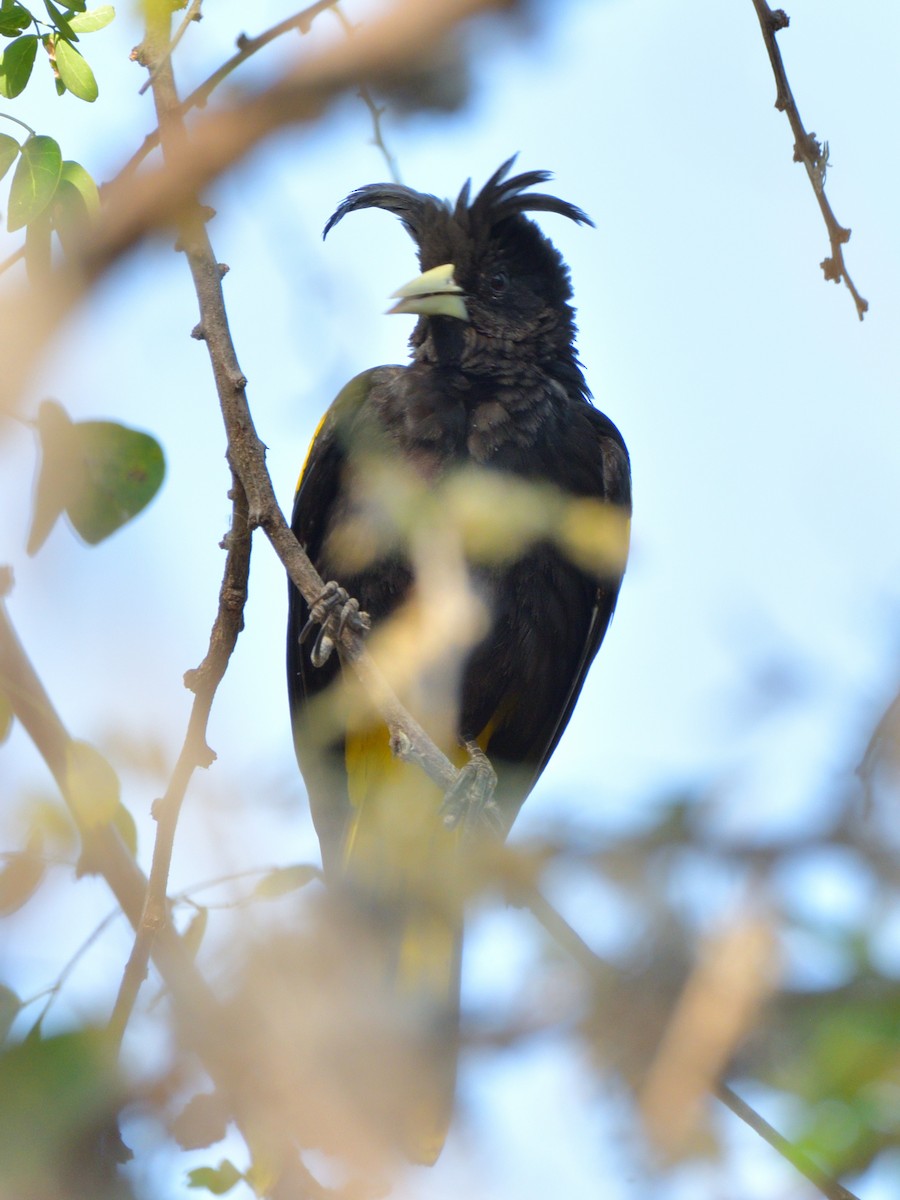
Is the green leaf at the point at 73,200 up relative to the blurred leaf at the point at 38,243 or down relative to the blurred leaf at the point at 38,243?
up

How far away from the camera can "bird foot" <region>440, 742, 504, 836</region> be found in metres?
3.17

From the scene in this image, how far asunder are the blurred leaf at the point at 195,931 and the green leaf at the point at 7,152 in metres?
1.29

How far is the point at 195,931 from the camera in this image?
7.66 ft

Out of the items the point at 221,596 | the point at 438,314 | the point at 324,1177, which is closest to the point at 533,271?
the point at 438,314

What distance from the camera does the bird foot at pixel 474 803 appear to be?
3.17 meters

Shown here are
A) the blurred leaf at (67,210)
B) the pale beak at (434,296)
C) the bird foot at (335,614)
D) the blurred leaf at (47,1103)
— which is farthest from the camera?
the pale beak at (434,296)

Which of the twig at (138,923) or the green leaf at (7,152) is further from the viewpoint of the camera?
the green leaf at (7,152)

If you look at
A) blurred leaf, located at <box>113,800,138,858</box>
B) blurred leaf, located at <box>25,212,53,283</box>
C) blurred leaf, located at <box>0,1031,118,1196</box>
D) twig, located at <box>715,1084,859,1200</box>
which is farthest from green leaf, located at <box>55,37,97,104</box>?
twig, located at <box>715,1084,859,1200</box>

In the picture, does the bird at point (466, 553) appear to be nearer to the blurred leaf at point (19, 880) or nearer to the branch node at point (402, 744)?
the branch node at point (402, 744)

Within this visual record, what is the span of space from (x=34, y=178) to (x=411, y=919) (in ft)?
6.12

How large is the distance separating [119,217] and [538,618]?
3037mm

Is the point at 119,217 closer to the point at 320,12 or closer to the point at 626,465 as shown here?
the point at 320,12

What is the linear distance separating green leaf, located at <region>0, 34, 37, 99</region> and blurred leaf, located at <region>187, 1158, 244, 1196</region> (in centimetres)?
183

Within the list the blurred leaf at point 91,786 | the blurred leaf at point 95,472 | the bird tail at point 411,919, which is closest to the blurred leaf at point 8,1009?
the blurred leaf at point 91,786
